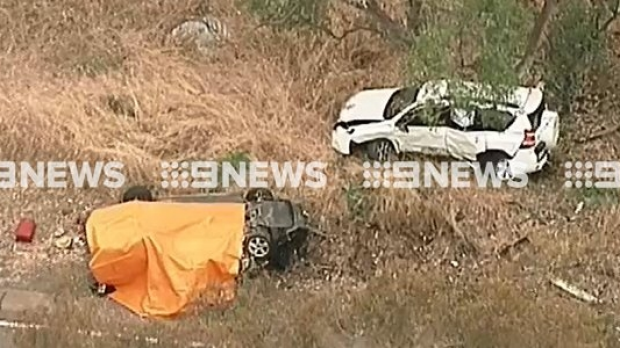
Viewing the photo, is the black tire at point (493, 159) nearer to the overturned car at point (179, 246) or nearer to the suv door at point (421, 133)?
the suv door at point (421, 133)

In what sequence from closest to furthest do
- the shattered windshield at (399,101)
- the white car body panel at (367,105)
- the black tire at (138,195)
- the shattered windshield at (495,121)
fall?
1. the black tire at (138,195)
2. the shattered windshield at (495,121)
3. the shattered windshield at (399,101)
4. the white car body panel at (367,105)

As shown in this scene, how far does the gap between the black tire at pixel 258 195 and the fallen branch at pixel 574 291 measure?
284cm

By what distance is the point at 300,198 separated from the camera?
1245cm

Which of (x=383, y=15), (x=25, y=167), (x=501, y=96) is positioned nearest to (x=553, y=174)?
(x=501, y=96)

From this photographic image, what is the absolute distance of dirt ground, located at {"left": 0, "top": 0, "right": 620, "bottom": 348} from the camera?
10.4 meters

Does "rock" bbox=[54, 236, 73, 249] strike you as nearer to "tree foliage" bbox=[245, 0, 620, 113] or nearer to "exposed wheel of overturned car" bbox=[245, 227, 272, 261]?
"exposed wheel of overturned car" bbox=[245, 227, 272, 261]

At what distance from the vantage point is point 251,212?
1143 centimetres

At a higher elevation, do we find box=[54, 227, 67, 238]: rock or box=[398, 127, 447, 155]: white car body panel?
box=[398, 127, 447, 155]: white car body panel

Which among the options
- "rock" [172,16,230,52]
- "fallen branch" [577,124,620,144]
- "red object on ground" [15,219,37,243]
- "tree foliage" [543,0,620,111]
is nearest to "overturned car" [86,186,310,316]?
"red object on ground" [15,219,37,243]

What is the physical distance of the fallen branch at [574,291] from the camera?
11.0 m

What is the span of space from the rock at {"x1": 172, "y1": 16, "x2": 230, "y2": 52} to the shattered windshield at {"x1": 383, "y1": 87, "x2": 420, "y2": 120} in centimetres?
307

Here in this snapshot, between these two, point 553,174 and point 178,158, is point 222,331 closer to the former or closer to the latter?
point 178,158

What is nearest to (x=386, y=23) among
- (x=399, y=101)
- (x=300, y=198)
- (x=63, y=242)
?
(x=399, y=101)

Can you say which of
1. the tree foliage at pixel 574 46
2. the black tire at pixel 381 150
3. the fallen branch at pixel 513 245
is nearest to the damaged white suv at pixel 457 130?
the black tire at pixel 381 150
